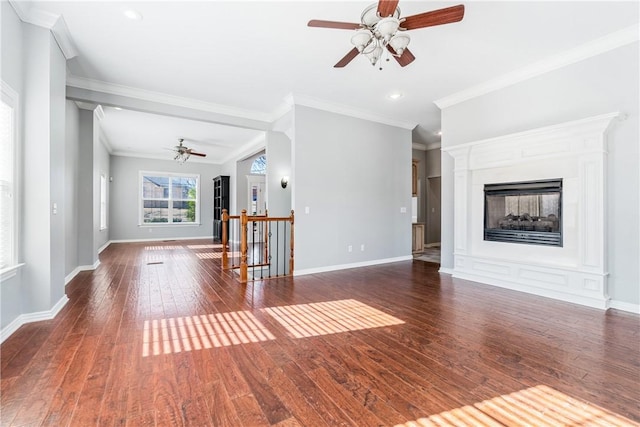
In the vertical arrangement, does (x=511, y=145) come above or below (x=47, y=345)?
above

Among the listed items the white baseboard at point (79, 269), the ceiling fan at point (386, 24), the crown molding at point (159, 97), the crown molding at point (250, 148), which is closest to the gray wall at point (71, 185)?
the white baseboard at point (79, 269)

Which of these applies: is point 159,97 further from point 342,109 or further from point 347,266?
point 347,266

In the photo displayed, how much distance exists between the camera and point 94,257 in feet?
18.4

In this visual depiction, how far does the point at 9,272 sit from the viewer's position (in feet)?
8.50

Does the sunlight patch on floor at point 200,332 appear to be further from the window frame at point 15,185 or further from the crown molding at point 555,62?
the crown molding at point 555,62

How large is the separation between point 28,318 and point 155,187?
8.42 meters

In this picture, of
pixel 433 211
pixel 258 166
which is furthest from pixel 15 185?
pixel 433 211

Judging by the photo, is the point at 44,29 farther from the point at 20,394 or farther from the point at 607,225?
the point at 607,225

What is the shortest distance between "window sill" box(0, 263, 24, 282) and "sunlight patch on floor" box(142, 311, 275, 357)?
3.83 ft

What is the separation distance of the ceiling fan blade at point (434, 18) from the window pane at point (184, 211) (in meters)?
10.2

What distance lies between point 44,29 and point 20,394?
330cm

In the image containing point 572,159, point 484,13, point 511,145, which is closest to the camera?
point 484,13

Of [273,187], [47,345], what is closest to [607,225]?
[273,187]

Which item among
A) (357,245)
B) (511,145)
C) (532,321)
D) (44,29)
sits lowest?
(532,321)
